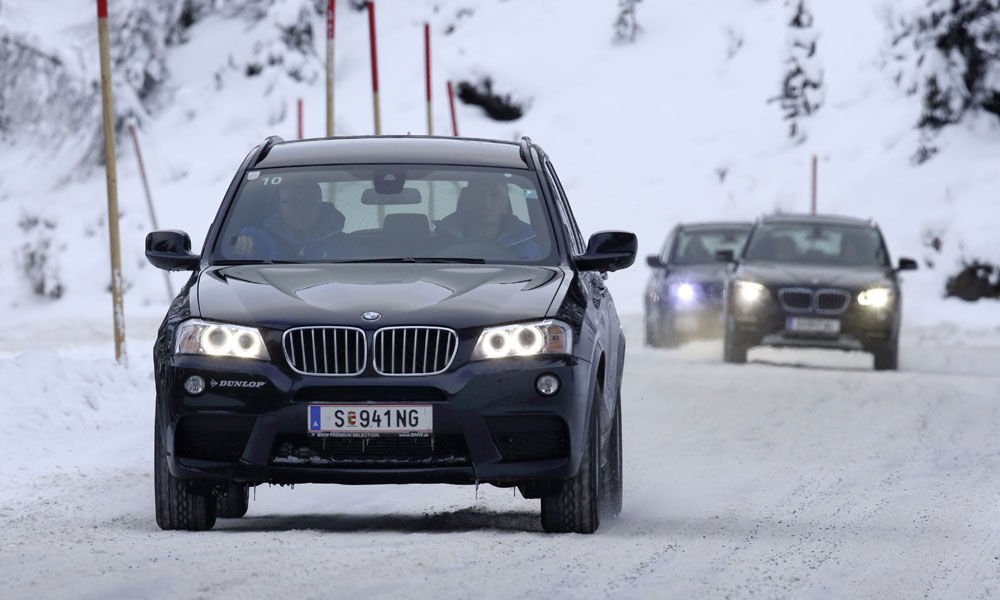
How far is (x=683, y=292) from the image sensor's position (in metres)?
25.4

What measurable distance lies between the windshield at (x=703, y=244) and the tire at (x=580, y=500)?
17.6 metres

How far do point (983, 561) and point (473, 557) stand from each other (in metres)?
2.09

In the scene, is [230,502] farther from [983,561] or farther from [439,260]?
[983,561]

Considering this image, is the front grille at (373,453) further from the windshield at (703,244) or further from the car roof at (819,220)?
the windshield at (703,244)

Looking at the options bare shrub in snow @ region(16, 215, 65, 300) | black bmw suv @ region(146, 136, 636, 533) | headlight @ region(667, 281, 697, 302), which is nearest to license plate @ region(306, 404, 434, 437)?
black bmw suv @ region(146, 136, 636, 533)

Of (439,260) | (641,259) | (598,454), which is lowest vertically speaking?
(641,259)

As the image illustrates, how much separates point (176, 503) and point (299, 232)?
1.45 metres

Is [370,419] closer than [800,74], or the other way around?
[370,419]

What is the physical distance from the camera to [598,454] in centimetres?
845

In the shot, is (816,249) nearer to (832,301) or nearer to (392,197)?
(832,301)

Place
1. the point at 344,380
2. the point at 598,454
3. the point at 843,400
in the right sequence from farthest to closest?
1. the point at 843,400
2. the point at 598,454
3. the point at 344,380

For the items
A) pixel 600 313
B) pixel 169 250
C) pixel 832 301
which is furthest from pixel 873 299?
pixel 169 250

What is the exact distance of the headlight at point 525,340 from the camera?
7.91 m

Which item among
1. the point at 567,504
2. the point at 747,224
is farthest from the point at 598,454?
the point at 747,224
